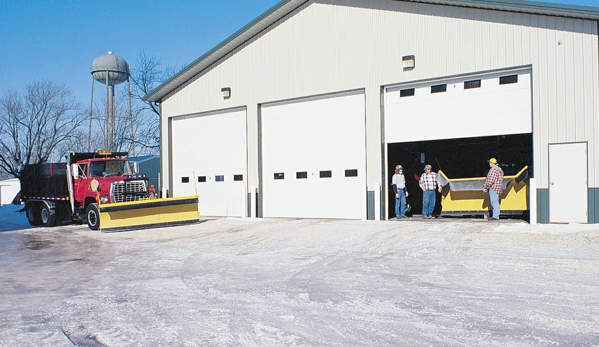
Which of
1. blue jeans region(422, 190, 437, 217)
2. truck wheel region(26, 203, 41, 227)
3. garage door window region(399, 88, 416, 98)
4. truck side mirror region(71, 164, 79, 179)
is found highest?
garage door window region(399, 88, 416, 98)

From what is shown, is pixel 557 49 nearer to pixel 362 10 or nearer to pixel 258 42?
pixel 362 10

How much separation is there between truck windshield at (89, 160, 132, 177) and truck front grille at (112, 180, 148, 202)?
737mm

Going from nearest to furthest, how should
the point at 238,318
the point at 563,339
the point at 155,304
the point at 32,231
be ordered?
the point at 563,339, the point at 238,318, the point at 155,304, the point at 32,231

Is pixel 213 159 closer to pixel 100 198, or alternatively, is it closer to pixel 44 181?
pixel 100 198

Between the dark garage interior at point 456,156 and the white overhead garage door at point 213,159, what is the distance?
5.54m

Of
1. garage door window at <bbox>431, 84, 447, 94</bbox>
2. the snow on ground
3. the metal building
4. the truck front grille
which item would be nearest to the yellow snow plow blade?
the truck front grille

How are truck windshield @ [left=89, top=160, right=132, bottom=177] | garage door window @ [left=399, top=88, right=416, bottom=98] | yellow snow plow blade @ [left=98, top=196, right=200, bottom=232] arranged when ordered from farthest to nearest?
truck windshield @ [left=89, top=160, right=132, bottom=177] < garage door window @ [left=399, top=88, right=416, bottom=98] < yellow snow plow blade @ [left=98, top=196, right=200, bottom=232]

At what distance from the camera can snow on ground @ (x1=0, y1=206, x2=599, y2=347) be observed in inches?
209

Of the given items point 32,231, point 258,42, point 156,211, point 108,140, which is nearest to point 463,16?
point 258,42

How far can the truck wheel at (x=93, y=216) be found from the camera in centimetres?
1689

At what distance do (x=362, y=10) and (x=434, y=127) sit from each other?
14.3ft

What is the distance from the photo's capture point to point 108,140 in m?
47.6

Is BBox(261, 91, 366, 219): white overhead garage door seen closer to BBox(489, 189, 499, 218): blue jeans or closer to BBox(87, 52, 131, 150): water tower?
BBox(489, 189, 499, 218): blue jeans

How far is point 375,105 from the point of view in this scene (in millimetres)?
17047
